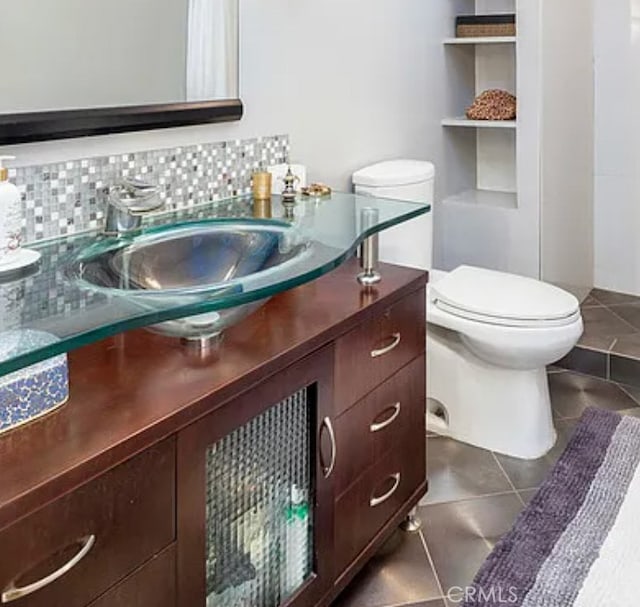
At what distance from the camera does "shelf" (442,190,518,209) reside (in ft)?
10.4

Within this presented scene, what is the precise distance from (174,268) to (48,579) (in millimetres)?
755

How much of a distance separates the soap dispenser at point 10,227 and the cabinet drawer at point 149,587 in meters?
0.57

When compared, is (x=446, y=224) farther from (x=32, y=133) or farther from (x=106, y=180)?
(x=32, y=133)

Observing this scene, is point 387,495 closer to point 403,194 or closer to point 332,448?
point 332,448

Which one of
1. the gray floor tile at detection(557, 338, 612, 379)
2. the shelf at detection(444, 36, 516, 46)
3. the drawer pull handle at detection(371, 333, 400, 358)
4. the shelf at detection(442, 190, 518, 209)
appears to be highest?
the shelf at detection(444, 36, 516, 46)

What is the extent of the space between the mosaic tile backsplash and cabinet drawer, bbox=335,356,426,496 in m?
0.65

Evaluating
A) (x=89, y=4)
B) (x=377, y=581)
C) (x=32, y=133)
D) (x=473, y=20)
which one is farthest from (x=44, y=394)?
(x=473, y=20)

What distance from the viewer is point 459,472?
2326 millimetres

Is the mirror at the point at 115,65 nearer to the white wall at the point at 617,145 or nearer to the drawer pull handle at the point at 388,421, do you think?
the drawer pull handle at the point at 388,421

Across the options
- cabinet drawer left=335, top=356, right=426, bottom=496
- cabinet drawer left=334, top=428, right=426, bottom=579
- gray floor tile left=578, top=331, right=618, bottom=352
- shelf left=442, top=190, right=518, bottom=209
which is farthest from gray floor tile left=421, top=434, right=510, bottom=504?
shelf left=442, top=190, right=518, bottom=209

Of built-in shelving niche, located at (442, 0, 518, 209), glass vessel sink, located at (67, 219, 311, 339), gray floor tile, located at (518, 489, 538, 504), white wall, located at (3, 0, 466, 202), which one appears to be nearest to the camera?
glass vessel sink, located at (67, 219, 311, 339)

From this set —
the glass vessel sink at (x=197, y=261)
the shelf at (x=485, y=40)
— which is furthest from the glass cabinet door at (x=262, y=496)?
the shelf at (x=485, y=40)

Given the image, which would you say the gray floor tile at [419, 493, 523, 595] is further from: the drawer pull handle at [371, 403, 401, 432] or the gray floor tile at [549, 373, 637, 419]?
the gray floor tile at [549, 373, 637, 419]

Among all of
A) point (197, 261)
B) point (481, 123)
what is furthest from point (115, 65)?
point (481, 123)
